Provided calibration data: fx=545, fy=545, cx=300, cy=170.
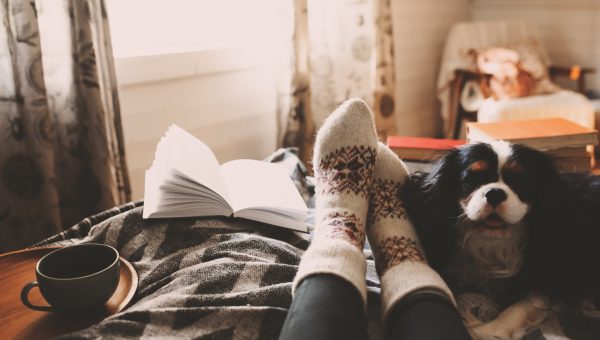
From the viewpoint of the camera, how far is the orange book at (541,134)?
137cm

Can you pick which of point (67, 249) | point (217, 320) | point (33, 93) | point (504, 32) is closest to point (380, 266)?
point (217, 320)

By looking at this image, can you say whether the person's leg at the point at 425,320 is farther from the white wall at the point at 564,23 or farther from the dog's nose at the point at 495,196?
the white wall at the point at 564,23

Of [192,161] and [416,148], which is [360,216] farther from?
[416,148]

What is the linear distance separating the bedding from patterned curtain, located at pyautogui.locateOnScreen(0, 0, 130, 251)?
0.25 m

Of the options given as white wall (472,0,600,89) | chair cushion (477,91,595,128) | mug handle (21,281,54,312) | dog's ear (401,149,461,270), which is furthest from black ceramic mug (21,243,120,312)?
white wall (472,0,600,89)

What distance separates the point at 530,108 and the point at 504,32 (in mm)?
727

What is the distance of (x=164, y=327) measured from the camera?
75 centimetres

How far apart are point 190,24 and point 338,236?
1416 mm

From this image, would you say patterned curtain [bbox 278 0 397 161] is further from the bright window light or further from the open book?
the open book

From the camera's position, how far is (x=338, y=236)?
2.70 ft

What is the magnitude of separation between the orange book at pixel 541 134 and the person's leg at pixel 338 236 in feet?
1.29

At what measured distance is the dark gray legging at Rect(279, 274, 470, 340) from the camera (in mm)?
623

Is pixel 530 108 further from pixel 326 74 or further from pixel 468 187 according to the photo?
pixel 468 187

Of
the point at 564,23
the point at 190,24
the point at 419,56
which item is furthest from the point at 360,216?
the point at 564,23
